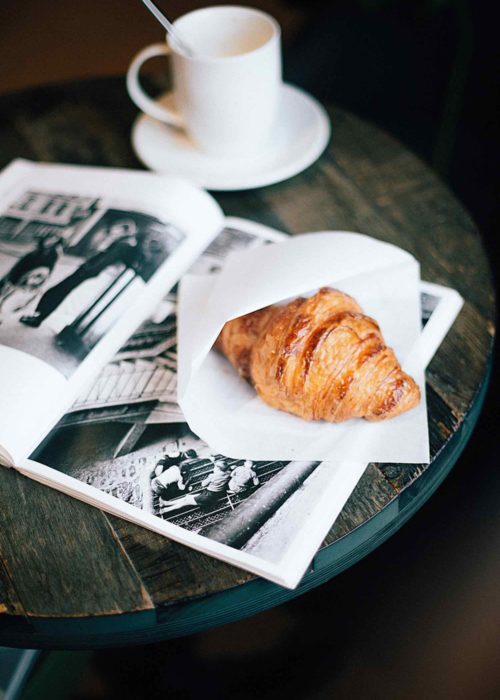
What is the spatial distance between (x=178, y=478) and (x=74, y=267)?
0.28 metres

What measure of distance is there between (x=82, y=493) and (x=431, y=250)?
0.43 meters

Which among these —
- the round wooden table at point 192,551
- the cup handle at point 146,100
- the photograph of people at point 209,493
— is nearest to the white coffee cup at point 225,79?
the cup handle at point 146,100

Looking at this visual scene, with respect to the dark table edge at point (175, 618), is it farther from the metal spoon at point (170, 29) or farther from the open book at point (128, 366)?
the metal spoon at point (170, 29)

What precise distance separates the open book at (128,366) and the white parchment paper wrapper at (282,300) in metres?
0.01

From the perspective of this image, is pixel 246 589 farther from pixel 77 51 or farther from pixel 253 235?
pixel 77 51

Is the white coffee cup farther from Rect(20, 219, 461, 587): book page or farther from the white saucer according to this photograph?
Rect(20, 219, 461, 587): book page

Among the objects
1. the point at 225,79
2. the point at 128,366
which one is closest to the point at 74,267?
the point at 128,366

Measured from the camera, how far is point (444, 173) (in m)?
1.37

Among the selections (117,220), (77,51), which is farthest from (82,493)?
(77,51)

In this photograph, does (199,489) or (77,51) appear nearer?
(199,489)

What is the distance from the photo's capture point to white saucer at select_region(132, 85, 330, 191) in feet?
2.58

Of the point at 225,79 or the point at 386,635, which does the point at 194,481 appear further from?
the point at 225,79

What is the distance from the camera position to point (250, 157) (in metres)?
0.81

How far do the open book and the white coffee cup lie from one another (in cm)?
9
